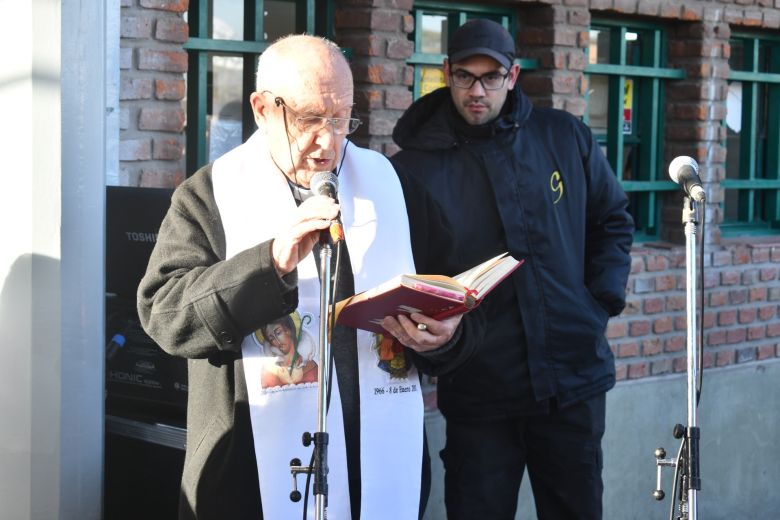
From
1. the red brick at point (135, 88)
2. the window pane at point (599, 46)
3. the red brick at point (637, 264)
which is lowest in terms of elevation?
the red brick at point (637, 264)

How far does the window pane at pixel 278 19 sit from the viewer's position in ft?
17.1

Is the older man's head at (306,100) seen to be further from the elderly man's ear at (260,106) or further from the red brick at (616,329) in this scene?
the red brick at (616,329)

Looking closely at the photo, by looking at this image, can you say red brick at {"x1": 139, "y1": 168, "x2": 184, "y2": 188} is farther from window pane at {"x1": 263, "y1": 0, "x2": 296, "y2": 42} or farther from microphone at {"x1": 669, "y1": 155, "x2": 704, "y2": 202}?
microphone at {"x1": 669, "y1": 155, "x2": 704, "y2": 202}

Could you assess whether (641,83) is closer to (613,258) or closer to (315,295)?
(613,258)

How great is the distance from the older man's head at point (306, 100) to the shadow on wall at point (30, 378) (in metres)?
1.11

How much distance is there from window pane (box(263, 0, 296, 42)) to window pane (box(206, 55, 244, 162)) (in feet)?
0.58

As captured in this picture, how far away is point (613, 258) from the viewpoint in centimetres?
452

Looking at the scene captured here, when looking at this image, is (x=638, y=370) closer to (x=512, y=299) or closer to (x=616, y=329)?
(x=616, y=329)

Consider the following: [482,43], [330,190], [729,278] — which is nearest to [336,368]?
[330,190]

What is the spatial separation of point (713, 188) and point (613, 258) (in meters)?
2.38

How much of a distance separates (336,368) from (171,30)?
1798mm

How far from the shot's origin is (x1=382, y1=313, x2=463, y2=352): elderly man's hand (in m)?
3.04

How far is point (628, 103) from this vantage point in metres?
6.58

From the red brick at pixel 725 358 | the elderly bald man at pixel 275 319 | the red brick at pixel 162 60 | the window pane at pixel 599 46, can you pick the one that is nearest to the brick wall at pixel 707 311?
the red brick at pixel 725 358
